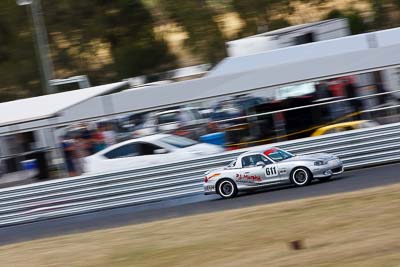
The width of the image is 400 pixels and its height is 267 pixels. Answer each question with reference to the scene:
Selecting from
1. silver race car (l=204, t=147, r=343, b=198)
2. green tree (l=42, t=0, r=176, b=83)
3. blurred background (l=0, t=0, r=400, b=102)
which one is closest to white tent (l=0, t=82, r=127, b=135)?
silver race car (l=204, t=147, r=343, b=198)

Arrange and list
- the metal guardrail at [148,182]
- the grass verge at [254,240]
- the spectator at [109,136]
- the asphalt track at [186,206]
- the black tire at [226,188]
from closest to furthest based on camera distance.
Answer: the grass verge at [254,240] < the asphalt track at [186,206] < the black tire at [226,188] < the metal guardrail at [148,182] < the spectator at [109,136]

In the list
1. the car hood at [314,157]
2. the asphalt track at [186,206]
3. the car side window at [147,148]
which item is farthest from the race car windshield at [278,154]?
the car side window at [147,148]

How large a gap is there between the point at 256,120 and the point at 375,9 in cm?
2717

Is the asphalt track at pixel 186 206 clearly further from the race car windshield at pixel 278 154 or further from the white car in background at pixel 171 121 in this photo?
the white car in background at pixel 171 121

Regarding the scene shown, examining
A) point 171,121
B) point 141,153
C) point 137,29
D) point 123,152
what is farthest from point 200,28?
point 141,153

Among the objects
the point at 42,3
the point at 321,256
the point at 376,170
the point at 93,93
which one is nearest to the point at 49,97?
the point at 93,93

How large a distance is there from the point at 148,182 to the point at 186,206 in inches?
84.9

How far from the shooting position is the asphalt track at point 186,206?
50.4 feet

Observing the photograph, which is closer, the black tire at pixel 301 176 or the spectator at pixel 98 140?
the black tire at pixel 301 176

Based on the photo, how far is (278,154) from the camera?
1773cm

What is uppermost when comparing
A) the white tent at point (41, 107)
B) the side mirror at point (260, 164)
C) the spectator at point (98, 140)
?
the white tent at point (41, 107)

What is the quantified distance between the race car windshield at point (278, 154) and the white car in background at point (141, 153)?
8.49 ft

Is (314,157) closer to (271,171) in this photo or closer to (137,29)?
(271,171)

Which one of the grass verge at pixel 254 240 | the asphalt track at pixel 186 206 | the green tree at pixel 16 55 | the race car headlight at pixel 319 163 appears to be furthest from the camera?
the green tree at pixel 16 55
